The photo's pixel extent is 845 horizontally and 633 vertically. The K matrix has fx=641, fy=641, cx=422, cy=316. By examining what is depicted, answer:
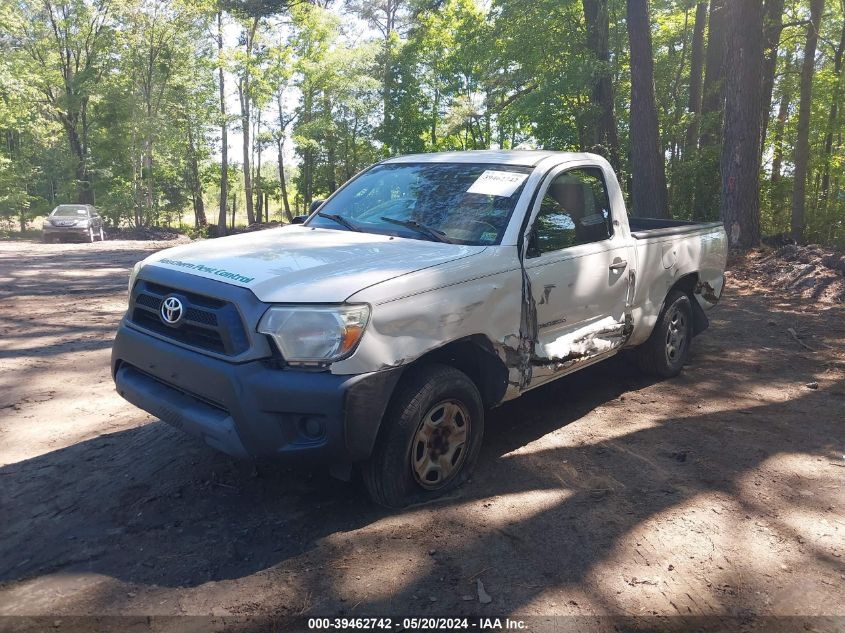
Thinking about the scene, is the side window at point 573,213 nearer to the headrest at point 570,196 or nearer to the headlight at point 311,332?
the headrest at point 570,196

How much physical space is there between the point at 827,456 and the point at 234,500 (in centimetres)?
396

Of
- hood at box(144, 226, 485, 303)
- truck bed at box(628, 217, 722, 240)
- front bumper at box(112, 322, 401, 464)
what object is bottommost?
front bumper at box(112, 322, 401, 464)

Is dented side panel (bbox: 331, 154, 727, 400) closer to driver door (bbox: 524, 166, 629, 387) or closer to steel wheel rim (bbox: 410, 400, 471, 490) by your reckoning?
driver door (bbox: 524, 166, 629, 387)

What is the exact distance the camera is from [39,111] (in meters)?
37.6

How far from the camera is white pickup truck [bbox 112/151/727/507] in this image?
10.1ft

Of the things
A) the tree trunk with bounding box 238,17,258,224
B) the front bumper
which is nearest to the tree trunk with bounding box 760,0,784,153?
the front bumper

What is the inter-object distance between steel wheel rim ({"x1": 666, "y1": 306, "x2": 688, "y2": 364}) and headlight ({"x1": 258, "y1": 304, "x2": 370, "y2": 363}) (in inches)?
150

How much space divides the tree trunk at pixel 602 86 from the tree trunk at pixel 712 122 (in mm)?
2259

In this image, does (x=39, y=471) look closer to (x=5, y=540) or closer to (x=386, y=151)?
(x=5, y=540)

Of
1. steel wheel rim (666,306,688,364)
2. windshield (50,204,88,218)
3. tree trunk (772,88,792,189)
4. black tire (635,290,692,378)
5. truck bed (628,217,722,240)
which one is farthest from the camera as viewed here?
windshield (50,204,88,218)

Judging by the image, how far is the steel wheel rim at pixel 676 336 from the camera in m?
5.94

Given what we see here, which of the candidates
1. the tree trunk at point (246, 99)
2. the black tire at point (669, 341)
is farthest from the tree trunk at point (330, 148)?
the black tire at point (669, 341)

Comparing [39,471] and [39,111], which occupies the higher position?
[39,111]

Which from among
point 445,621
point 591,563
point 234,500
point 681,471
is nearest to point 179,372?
point 234,500
